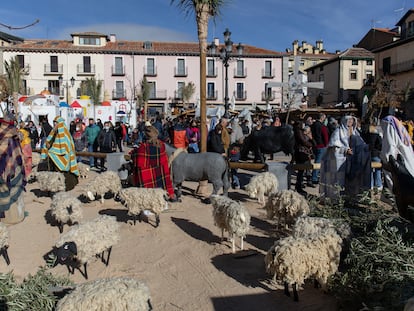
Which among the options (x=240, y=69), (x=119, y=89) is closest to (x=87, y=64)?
(x=119, y=89)

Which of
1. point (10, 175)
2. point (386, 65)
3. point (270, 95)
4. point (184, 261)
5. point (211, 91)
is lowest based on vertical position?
point (184, 261)

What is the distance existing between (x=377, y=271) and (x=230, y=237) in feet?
7.50

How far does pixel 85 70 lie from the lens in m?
50.1

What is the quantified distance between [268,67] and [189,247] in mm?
49055

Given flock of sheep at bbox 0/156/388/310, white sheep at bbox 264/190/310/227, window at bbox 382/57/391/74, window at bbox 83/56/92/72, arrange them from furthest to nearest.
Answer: window at bbox 83/56/92/72 → window at bbox 382/57/391/74 → white sheep at bbox 264/190/310/227 → flock of sheep at bbox 0/156/388/310

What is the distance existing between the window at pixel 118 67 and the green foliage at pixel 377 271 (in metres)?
48.7

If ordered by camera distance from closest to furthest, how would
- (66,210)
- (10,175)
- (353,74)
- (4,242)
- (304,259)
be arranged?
(304,259) → (4,242) → (66,210) → (10,175) → (353,74)

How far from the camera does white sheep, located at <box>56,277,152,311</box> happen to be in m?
3.45

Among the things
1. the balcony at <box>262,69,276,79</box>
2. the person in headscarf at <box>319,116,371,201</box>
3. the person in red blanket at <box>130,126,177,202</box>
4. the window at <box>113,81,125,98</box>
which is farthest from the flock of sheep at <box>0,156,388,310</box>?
the balcony at <box>262,69,276,79</box>

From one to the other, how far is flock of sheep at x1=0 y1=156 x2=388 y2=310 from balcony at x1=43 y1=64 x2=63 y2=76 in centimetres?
4661

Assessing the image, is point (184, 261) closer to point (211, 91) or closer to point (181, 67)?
point (211, 91)

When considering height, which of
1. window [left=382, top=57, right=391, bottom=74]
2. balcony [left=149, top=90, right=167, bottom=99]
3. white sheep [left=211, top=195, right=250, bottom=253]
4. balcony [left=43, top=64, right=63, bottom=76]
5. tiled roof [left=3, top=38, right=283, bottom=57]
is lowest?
white sheep [left=211, top=195, right=250, bottom=253]

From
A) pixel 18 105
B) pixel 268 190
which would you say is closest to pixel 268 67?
pixel 18 105

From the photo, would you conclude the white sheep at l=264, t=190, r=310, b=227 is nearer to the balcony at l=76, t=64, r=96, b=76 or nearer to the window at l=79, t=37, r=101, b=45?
the balcony at l=76, t=64, r=96, b=76
